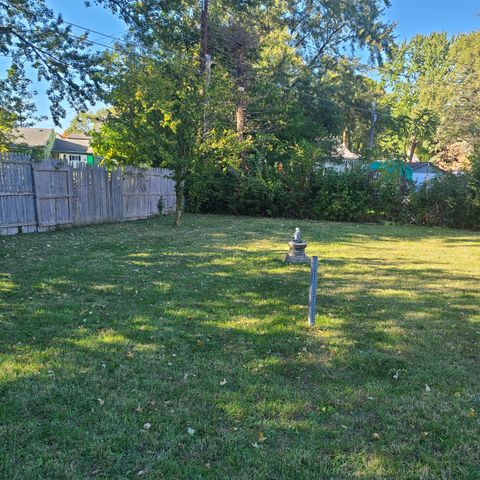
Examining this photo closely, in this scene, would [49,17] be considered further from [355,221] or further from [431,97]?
[431,97]

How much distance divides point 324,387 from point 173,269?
3970 mm

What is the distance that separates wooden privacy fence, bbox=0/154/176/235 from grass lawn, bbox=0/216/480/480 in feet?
12.7

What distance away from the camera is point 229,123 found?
20.4 m

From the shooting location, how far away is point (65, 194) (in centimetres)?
1118

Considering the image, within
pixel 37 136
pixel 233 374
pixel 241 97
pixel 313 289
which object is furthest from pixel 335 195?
pixel 37 136

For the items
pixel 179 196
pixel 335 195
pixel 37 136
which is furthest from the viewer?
pixel 37 136

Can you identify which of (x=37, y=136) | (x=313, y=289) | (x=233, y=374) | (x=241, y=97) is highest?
(x=241, y=97)

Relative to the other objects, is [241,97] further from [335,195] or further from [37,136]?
[37,136]

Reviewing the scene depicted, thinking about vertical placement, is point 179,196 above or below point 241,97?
below

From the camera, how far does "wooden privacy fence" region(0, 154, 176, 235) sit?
9.69 metres

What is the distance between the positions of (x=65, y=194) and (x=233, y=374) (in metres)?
9.48

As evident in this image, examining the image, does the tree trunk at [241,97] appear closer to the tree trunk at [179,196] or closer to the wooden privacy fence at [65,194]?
the wooden privacy fence at [65,194]

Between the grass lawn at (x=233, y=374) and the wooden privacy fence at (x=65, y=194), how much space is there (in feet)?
12.7

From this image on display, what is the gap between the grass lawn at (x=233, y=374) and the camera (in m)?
2.22
